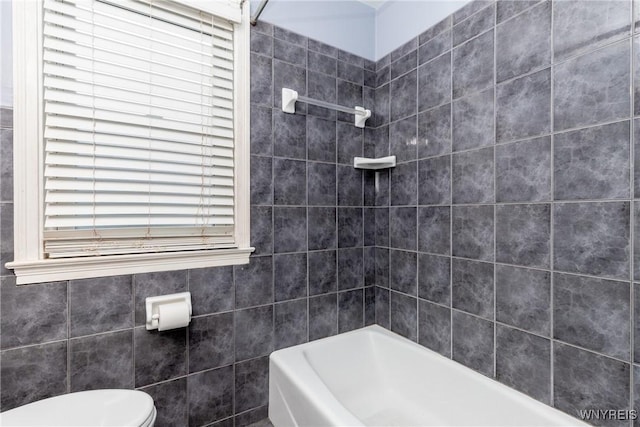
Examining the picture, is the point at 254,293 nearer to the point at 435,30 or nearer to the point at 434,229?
the point at 434,229

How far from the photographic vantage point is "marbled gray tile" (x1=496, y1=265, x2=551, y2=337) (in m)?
1.16

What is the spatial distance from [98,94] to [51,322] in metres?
0.89

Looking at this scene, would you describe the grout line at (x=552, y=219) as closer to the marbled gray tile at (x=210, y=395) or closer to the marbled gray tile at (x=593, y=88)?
the marbled gray tile at (x=593, y=88)

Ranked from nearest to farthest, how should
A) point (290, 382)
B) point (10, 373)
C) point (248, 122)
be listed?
1. point (10, 373)
2. point (290, 382)
3. point (248, 122)

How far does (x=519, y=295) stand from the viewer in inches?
48.7

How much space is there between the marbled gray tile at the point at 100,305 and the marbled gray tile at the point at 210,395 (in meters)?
0.42

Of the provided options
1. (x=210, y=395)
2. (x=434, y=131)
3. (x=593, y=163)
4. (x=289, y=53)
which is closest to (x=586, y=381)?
(x=593, y=163)

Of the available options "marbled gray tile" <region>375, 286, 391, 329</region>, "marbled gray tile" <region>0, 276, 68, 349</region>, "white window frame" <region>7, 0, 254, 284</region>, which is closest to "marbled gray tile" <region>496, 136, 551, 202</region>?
"marbled gray tile" <region>375, 286, 391, 329</region>

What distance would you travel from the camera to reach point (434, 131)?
5.21 feet

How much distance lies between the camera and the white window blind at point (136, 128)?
3.73 ft

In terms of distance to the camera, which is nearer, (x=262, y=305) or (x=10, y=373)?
(x=10, y=373)

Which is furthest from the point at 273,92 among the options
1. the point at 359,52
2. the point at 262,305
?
the point at 262,305

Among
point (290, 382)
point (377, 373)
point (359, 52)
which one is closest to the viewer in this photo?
point (290, 382)

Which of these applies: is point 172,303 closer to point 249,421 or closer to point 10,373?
point 10,373
